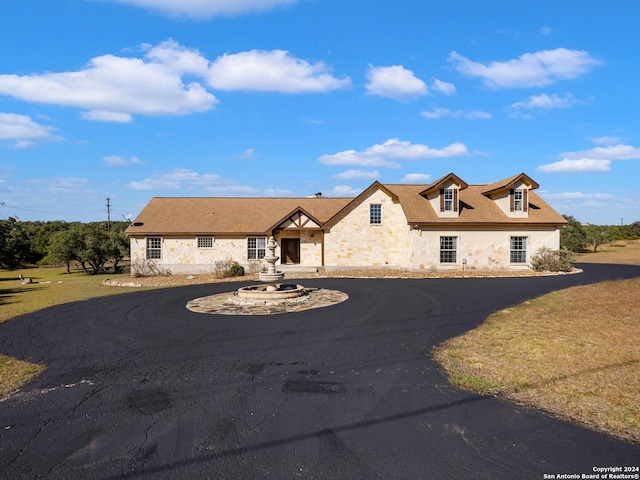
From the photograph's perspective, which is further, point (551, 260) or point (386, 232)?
point (386, 232)

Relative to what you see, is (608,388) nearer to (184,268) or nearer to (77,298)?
(77,298)

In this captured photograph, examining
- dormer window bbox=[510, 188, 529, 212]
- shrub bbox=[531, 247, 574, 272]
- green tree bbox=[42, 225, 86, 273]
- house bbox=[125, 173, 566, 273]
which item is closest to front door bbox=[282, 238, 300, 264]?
house bbox=[125, 173, 566, 273]

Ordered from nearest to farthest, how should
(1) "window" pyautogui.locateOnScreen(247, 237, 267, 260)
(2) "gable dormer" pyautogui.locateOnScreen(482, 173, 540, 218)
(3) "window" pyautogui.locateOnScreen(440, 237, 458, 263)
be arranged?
(3) "window" pyautogui.locateOnScreen(440, 237, 458, 263)
(2) "gable dormer" pyautogui.locateOnScreen(482, 173, 540, 218)
(1) "window" pyautogui.locateOnScreen(247, 237, 267, 260)

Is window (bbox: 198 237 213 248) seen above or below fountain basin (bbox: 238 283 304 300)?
above

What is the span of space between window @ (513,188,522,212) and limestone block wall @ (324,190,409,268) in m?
8.29

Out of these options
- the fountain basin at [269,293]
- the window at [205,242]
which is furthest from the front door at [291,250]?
the fountain basin at [269,293]

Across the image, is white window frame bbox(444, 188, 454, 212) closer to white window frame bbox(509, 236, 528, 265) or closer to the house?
the house

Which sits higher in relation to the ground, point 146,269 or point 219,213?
point 219,213

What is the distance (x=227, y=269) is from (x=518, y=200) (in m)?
21.6

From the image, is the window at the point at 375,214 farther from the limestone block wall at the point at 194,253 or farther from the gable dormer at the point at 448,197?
the limestone block wall at the point at 194,253

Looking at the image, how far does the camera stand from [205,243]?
2859 cm

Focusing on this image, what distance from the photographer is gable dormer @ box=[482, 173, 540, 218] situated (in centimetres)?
2716

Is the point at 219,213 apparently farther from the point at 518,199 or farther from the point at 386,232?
the point at 518,199

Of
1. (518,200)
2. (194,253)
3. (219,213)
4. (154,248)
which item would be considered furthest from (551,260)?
(154,248)
